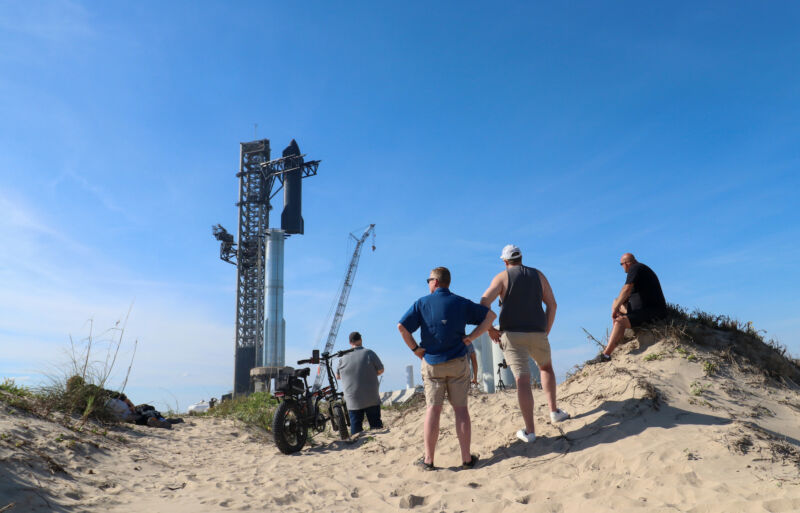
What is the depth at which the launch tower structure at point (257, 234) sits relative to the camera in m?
49.8

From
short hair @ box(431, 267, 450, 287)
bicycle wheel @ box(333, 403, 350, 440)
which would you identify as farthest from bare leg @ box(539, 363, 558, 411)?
bicycle wheel @ box(333, 403, 350, 440)

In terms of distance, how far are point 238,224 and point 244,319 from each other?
1008cm

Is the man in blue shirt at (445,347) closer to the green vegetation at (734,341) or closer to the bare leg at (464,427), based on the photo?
the bare leg at (464,427)

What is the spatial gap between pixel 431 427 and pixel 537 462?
1194 millimetres

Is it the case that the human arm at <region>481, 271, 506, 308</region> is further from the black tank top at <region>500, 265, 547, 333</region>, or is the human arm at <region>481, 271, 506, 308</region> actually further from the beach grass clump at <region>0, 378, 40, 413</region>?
the beach grass clump at <region>0, 378, 40, 413</region>

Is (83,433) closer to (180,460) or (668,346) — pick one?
(180,460)

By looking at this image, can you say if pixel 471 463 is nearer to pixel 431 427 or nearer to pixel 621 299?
pixel 431 427

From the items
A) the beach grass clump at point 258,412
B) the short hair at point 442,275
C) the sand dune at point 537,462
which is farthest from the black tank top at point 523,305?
the beach grass clump at point 258,412

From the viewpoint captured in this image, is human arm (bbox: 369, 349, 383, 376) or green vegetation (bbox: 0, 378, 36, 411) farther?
human arm (bbox: 369, 349, 383, 376)

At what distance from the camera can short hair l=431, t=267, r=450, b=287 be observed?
586 cm

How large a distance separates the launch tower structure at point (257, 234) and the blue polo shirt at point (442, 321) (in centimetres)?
4375

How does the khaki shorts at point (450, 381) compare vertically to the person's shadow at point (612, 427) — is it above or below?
above

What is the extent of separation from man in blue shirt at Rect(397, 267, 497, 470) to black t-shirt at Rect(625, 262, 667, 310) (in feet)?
8.87

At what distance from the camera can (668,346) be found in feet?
23.4
